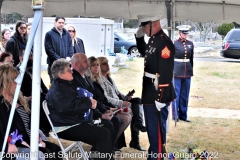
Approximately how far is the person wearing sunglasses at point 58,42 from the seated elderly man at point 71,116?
7.96 feet

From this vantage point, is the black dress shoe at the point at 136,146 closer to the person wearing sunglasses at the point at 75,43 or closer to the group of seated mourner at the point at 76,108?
the group of seated mourner at the point at 76,108

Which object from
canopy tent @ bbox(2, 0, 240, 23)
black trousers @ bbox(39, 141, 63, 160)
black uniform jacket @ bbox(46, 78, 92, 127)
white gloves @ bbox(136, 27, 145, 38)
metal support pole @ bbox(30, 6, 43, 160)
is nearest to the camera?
metal support pole @ bbox(30, 6, 43, 160)

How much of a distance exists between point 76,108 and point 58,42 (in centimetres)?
278

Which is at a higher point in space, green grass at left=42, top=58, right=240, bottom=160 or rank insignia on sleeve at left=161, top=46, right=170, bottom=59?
rank insignia on sleeve at left=161, top=46, right=170, bottom=59

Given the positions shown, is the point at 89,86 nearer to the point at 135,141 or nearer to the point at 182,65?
the point at 135,141

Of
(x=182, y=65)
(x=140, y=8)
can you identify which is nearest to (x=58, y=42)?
(x=140, y=8)

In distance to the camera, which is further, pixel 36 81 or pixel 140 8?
pixel 140 8

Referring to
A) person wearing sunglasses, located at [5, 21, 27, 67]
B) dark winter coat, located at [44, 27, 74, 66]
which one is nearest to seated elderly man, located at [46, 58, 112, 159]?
person wearing sunglasses, located at [5, 21, 27, 67]

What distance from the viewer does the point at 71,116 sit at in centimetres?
395

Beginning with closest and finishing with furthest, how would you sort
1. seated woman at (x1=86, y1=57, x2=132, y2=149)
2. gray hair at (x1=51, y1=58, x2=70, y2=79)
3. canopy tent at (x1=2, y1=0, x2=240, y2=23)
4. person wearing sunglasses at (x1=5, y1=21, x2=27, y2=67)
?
gray hair at (x1=51, y1=58, x2=70, y2=79), seated woman at (x1=86, y1=57, x2=132, y2=149), canopy tent at (x1=2, y1=0, x2=240, y2=23), person wearing sunglasses at (x1=5, y1=21, x2=27, y2=67)

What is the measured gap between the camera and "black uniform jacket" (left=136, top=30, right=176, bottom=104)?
4180 mm

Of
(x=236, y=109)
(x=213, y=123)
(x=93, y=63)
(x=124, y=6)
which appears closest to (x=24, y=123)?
(x=93, y=63)

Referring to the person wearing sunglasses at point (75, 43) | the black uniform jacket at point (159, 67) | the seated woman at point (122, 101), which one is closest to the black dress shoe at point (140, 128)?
the seated woman at point (122, 101)

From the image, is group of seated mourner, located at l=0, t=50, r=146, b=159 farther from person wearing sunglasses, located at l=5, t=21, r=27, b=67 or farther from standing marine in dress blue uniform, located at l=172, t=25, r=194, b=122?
standing marine in dress blue uniform, located at l=172, t=25, r=194, b=122
